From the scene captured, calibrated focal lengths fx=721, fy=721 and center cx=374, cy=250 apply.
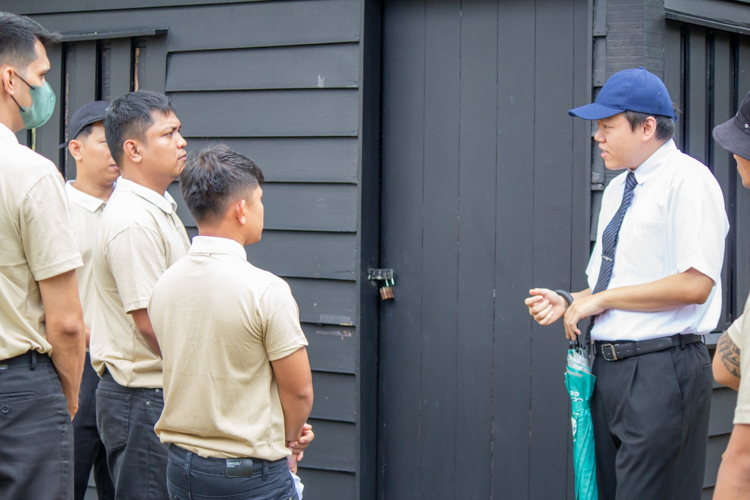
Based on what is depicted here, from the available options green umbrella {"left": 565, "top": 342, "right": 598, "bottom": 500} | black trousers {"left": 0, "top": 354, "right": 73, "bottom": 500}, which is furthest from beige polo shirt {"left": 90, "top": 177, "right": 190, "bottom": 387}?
green umbrella {"left": 565, "top": 342, "right": 598, "bottom": 500}

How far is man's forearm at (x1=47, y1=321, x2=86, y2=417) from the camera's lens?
2.08m

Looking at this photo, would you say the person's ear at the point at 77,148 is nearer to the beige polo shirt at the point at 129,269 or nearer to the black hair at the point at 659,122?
the beige polo shirt at the point at 129,269

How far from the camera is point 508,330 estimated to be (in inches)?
137

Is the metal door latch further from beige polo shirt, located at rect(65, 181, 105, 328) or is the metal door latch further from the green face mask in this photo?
the green face mask

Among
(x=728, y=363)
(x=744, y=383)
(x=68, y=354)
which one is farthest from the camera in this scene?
(x=68, y=354)

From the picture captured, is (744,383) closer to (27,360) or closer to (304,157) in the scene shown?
(27,360)

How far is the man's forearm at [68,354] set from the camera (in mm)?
2076

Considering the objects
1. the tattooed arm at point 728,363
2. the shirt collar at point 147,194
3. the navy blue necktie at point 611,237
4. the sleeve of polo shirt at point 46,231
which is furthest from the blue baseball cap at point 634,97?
the sleeve of polo shirt at point 46,231

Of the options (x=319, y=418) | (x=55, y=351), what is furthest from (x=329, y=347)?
(x=55, y=351)

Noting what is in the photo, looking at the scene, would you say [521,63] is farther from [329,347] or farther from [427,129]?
[329,347]

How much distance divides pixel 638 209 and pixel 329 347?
169cm

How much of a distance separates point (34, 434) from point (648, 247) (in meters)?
1.99

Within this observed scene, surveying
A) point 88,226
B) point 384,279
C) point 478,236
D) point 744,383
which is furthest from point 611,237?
point 88,226

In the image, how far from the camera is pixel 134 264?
7.66 ft
